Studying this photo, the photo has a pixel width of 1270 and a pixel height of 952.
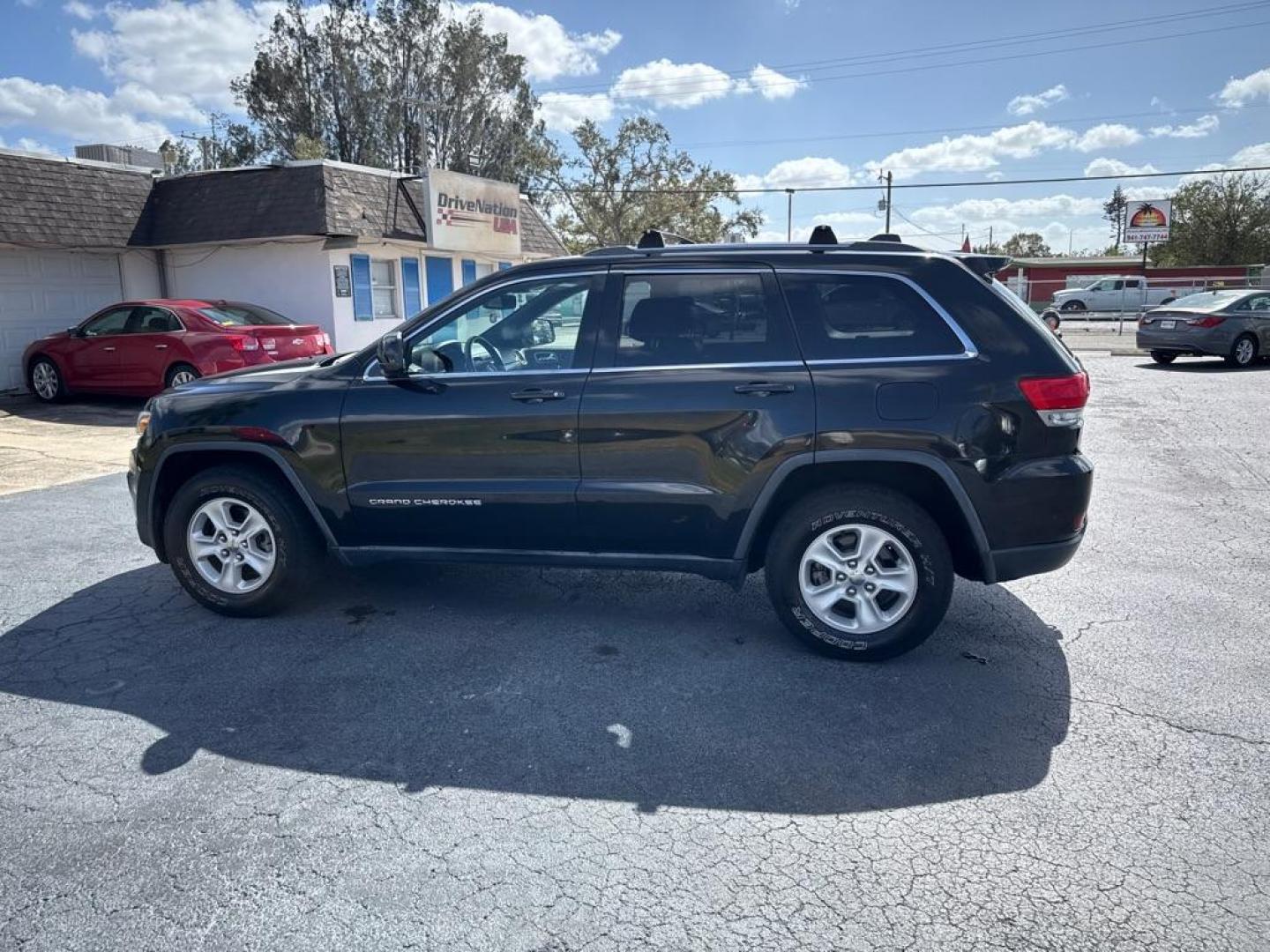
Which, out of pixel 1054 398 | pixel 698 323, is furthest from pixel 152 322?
pixel 1054 398

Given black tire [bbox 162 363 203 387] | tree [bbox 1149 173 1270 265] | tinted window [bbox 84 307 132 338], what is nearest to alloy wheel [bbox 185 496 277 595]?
black tire [bbox 162 363 203 387]

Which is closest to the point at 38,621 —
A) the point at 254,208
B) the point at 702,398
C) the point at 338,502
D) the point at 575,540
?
the point at 338,502

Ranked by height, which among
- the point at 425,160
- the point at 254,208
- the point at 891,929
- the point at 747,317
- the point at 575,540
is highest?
the point at 425,160

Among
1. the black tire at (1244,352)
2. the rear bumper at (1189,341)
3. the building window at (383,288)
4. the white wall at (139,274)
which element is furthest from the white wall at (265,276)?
the black tire at (1244,352)

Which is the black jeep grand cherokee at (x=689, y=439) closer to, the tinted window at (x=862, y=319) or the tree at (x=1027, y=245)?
the tinted window at (x=862, y=319)

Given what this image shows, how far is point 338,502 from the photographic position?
4.65 m

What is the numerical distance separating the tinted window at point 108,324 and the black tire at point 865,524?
1231cm

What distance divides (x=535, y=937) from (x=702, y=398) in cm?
242

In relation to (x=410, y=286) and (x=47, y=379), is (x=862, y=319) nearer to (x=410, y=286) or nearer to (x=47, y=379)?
(x=47, y=379)

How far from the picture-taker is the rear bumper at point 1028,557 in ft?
13.4

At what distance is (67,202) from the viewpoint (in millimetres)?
15398

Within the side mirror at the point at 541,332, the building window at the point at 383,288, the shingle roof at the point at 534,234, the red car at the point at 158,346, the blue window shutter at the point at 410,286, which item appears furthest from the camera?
the shingle roof at the point at 534,234

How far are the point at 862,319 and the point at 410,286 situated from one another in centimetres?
1690

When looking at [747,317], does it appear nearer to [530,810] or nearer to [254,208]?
[530,810]
